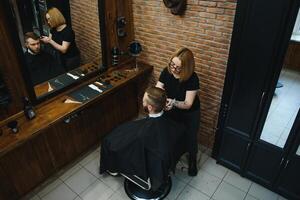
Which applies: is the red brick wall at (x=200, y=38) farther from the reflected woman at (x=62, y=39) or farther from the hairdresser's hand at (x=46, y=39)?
the hairdresser's hand at (x=46, y=39)

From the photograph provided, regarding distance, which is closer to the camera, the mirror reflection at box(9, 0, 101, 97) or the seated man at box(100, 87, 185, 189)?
the seated man at box(100, 87, 185, 189)

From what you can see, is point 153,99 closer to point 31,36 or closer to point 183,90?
point 183,90

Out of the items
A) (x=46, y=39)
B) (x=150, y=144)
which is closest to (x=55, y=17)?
(x=46, y=39)

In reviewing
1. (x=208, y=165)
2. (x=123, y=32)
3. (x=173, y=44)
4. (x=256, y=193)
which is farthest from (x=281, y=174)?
(x=123, y=32)

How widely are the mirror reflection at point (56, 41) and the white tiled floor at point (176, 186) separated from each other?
1.09 meters

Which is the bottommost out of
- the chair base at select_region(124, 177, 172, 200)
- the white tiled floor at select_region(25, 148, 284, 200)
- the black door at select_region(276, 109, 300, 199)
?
the white tiled floor at select_region(25, 148, 284, 200)

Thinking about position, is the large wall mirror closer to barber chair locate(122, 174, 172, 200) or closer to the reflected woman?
the reflected woman

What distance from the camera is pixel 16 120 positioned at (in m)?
2.49

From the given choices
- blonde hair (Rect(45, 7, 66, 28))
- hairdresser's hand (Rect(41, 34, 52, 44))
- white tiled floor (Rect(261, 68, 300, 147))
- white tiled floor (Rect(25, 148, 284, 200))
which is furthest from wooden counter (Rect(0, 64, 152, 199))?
white tiled floor (Rect(261, 68, 300, 147))

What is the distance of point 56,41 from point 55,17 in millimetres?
261

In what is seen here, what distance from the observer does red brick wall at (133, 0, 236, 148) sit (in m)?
2.56

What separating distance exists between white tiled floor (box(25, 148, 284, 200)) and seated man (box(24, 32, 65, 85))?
4.03ft

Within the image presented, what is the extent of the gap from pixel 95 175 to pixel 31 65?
1.49 meters

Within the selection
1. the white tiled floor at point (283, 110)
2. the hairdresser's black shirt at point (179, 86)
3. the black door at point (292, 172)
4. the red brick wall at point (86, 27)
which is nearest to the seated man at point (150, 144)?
the hairdresser's black shirt at point (179, 86)
